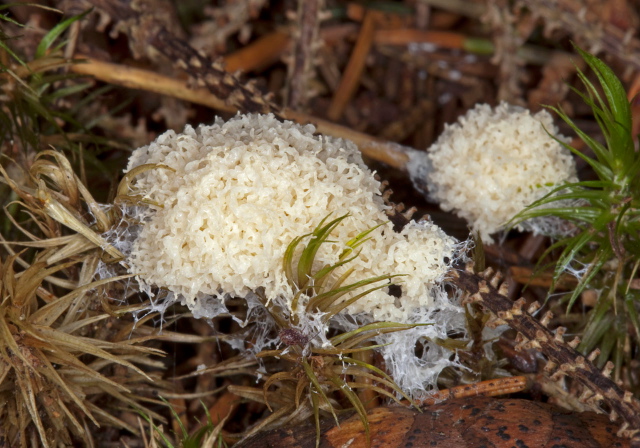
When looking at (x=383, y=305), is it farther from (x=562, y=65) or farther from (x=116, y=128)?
(x=562, y=65)

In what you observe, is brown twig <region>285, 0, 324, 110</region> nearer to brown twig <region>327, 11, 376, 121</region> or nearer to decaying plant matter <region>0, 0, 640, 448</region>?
decaying plant matter <region>0, 0, 640, 448</region>

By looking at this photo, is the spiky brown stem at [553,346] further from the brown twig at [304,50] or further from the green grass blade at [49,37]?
the green grass blade at [49,37]

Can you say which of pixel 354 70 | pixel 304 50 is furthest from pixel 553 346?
pixel 354 70

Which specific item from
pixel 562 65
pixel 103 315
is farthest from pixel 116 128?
pixel 562 65

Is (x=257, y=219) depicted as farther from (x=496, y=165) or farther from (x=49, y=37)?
(x=49, y=37)

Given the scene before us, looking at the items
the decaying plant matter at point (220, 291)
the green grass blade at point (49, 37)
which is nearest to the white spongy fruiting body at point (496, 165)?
the decaying plant matter at point (220, 291)

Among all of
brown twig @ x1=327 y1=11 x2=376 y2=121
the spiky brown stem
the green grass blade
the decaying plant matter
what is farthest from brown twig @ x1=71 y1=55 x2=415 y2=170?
the spiky brown stem
